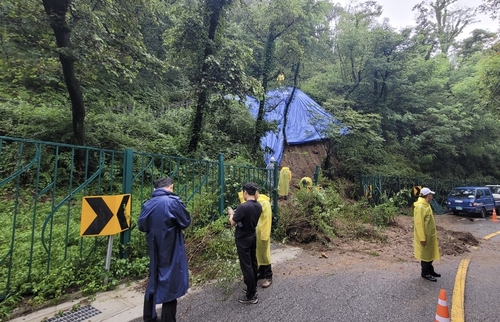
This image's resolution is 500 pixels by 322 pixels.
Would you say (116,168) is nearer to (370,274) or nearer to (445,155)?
(370,274)

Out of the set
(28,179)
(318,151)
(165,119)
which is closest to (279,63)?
(318,151)

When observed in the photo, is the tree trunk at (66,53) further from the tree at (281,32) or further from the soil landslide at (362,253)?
the tree at (281,32)

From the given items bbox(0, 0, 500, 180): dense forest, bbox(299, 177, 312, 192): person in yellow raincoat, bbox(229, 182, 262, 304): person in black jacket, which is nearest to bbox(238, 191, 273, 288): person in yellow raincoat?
bbox(229, 182, 262, 304): person in black jacket

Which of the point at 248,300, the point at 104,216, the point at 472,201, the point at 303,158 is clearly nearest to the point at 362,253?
the point at 248,300

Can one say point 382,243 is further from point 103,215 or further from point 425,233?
point 103,215

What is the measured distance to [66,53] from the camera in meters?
6.55

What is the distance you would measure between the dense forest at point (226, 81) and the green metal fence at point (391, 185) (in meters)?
1.28

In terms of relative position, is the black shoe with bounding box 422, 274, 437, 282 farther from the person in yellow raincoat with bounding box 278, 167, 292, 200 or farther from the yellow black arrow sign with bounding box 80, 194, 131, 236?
the person in yellow raincoat with bounding box 278, 167, 292, 200

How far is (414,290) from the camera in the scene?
157 inches

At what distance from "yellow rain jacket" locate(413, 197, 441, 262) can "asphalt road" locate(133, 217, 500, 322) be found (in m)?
0.40

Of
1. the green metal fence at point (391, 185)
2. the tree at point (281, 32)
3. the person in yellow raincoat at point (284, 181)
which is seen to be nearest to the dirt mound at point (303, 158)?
the tree at point (281, 32)

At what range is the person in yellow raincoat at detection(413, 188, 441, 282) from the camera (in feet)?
14.7

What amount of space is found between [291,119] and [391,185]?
22.0ft

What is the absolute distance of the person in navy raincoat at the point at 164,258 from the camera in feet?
8.52
